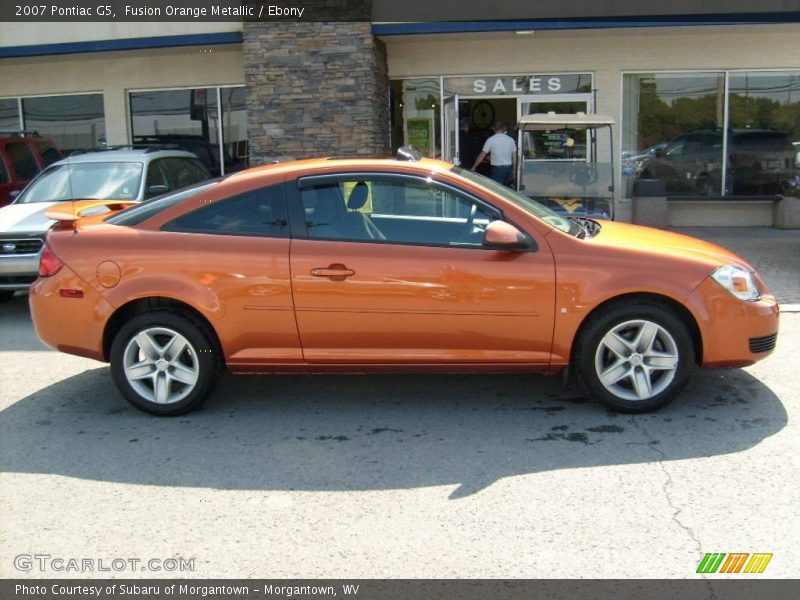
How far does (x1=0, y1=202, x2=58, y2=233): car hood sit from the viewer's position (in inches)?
337

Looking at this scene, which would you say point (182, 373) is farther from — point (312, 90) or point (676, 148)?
point (676, 148)

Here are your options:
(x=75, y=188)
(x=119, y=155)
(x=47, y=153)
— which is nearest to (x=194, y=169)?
(x=119, y=155)

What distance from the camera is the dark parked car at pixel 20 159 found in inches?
452

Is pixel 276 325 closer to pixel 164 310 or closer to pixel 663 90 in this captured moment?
pixel 164 310

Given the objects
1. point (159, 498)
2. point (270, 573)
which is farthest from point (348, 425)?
point (270, 573)

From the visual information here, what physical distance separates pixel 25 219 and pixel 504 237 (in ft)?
19.5

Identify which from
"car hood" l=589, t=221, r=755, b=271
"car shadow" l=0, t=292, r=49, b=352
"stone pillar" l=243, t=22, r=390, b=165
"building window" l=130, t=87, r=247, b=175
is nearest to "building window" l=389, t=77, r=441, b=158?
"stone pillar" l=243, t=22, r=390, b=165

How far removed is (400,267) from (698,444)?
2058 millimetres

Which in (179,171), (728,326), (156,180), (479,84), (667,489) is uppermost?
(479,84)

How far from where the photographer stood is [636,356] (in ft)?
17.1

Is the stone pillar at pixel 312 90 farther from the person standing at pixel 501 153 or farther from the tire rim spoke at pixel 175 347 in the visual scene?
the tire rim spoke at pixel 175 347

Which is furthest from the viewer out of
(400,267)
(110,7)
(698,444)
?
(110,7)

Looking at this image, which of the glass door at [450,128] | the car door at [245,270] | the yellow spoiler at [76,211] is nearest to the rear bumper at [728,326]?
the car door at [245,270]

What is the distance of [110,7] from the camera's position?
44.5 feet
